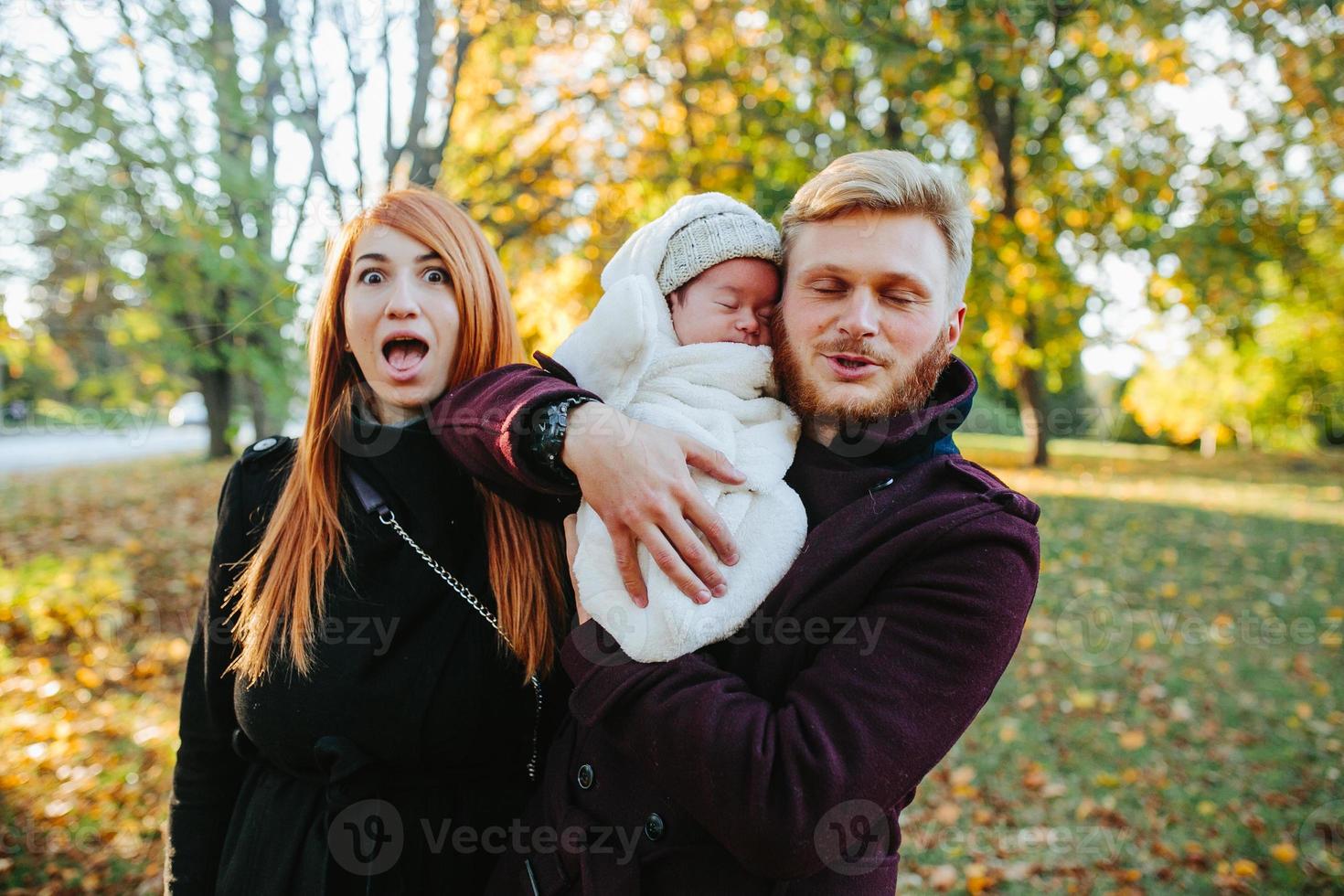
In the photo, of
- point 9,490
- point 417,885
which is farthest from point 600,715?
point 9,490

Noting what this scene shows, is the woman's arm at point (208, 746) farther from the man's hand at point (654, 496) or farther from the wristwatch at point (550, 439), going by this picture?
the man's hand at point (654, 496)

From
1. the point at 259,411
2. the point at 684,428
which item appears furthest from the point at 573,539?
the point at 259,411

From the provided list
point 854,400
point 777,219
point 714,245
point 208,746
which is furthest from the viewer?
point 777,219

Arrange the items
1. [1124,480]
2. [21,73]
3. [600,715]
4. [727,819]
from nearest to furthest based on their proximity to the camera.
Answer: [727,819], [600,715], [21,73], [1124,480]

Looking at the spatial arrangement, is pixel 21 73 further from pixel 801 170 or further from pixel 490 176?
pixel 801 170

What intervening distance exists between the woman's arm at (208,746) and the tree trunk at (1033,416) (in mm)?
15882

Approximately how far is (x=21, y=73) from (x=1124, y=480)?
54.7 feet

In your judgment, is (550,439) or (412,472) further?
(412,472)

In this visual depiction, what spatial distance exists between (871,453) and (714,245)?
578 mm

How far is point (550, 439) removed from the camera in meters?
1.54

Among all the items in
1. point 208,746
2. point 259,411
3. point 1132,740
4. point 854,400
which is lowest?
point 1132,740

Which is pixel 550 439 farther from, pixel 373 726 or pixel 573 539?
pixel 373 726

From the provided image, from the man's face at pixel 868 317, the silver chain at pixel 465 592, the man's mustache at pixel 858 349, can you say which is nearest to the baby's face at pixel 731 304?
the man's face at pixel 868 317

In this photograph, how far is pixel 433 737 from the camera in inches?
71.0
